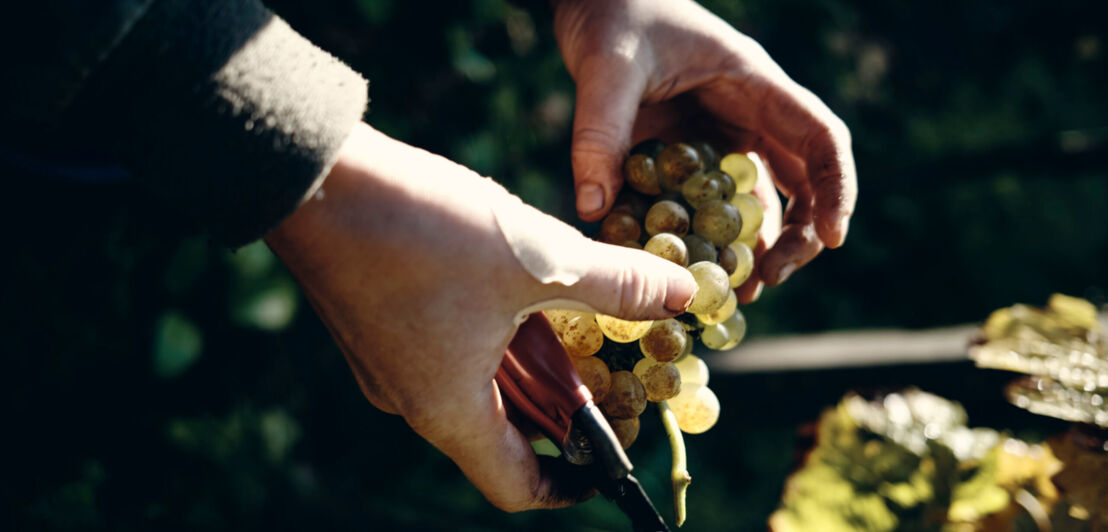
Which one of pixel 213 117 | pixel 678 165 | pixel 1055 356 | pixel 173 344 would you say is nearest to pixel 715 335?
pixel 678 165

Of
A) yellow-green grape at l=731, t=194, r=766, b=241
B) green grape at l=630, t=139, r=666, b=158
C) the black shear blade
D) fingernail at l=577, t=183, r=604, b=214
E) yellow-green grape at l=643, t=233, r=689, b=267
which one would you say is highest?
green grape at l=630, t=139, r=666, b=158

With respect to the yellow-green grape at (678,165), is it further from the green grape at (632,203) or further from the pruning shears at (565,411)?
the pruning shears at (565,411)

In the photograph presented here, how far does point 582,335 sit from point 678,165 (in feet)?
1.06

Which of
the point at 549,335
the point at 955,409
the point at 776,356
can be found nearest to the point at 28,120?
the point at 549,335

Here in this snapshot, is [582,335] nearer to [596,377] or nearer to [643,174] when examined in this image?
[596,377]

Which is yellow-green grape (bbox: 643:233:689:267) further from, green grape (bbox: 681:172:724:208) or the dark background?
the dark background

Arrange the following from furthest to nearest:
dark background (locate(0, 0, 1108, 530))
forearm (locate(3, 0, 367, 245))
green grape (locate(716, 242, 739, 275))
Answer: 1. dark background (locate(0, 0, 1108, 530))
2. green grape (locate(716, 242, 739, 275))
3. forearm (locate(3, 0, 367, 245))

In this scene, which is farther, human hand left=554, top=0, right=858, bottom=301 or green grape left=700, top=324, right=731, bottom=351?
human hand left=554, top=0, right=858, bottom=301

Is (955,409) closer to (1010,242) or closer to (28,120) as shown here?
(28,120)

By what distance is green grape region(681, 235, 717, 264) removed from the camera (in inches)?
38.0

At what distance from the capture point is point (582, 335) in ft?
2.92

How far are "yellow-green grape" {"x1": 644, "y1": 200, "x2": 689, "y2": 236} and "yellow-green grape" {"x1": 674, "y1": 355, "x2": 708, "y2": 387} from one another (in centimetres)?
19

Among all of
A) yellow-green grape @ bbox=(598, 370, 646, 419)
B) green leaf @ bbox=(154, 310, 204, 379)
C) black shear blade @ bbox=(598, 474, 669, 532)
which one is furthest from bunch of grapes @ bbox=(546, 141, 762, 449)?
green leaf @ bbox=(154, 310, 204, 379)

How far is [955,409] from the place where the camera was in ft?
3.44
